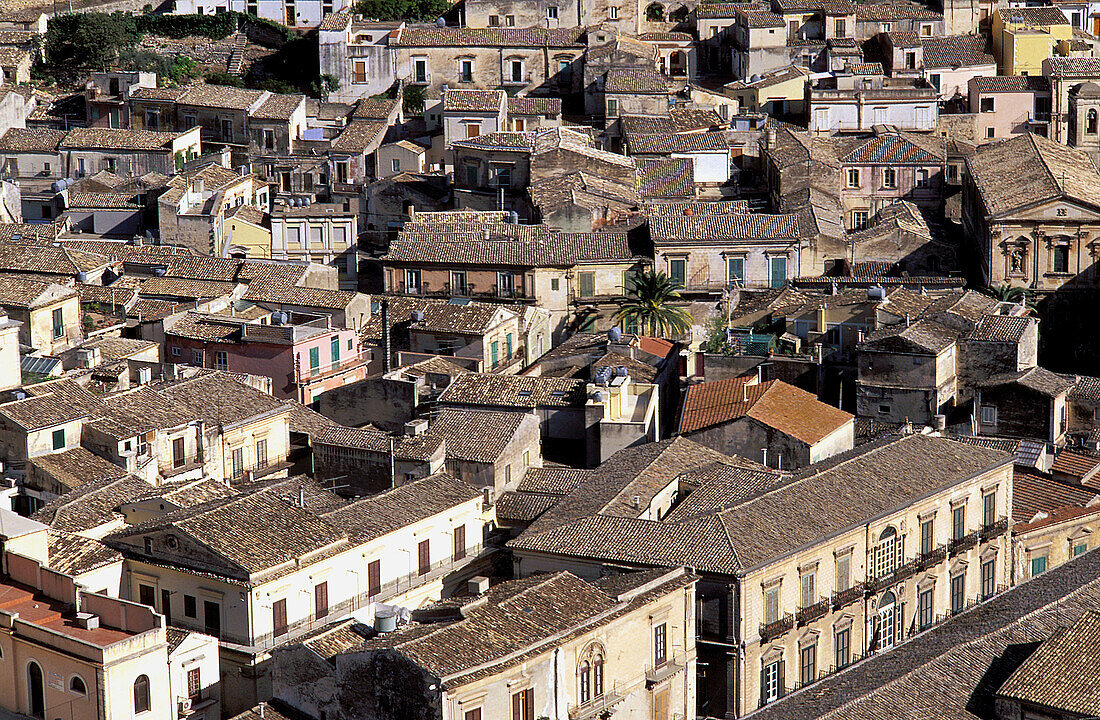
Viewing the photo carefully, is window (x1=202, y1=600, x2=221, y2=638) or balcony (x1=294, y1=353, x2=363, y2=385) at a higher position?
balcony (x1=294, y1=353, x2=363, y2=385)

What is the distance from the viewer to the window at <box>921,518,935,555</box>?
54.1 meters

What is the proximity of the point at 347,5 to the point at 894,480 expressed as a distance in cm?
6147

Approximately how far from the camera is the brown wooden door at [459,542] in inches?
2141

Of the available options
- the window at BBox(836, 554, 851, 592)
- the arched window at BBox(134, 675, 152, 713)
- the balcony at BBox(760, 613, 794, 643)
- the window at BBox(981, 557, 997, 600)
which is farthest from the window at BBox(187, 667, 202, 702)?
the window at BBox(981, 557, 997, 600)

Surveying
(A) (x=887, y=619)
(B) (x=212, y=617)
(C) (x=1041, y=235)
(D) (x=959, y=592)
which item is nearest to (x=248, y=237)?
(C) (x=1041, y=235)

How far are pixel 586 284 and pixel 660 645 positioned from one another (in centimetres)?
3078

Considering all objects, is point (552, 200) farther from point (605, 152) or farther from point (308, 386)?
point (308, 386)

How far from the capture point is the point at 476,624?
4400cm

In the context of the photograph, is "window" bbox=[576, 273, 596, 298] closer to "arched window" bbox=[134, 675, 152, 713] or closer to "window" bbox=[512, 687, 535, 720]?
"arched window" bbox=[134, 675, 152, 713]

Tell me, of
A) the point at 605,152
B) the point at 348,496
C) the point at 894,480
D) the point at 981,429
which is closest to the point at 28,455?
the point at 348,496

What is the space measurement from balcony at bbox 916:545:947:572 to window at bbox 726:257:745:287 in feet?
75.9

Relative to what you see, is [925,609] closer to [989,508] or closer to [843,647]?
[843,647]

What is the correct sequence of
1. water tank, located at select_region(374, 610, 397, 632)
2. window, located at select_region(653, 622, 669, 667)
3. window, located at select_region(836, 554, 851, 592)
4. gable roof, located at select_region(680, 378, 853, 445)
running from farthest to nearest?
gable roof, located at select_region(680, 378, 853, 445), window, located at select_region(836, 554, 851, 592), window, located at select_region(653, 622, 669, 667), water tank, located at select_region(374, 610, 397, 632)

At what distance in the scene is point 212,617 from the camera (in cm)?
4903
